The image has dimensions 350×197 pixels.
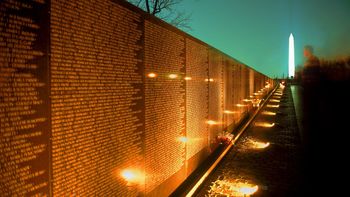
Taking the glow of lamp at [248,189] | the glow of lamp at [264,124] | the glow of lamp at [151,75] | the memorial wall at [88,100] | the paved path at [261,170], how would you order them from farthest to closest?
the glow of lamp at [264,124], the paved path at [261,170], the glow of lamp at [248,189], the glow of lamp at [151,75], the memorial wall at [88,100]

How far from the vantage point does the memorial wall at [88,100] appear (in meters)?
2.72

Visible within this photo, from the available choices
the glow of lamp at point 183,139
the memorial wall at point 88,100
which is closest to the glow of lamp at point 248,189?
the memorial wall at point 88,100

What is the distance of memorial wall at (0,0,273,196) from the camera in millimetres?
2723

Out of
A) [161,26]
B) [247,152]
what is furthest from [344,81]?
[161,26]

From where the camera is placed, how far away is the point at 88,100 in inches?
149

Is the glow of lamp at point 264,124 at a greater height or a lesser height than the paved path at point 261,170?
greater

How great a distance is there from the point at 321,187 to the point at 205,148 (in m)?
3.52

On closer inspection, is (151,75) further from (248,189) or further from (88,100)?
(248,189)

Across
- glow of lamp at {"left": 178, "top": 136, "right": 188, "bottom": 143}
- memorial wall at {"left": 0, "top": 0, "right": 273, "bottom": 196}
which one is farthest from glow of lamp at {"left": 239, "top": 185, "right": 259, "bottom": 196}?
glow of lamp at {"left": 178, "top": 136, "right": 188, "bottom": 143}

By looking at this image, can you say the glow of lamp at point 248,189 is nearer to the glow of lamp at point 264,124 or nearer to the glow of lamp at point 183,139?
the glow of lamp at point 183,139

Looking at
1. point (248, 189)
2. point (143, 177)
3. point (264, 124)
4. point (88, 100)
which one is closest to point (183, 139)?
point (248, 189)

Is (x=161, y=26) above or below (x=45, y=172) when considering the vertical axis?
above

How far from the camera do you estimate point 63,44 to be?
3.33 meters

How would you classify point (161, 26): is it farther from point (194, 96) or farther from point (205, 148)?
point (205, 148)
